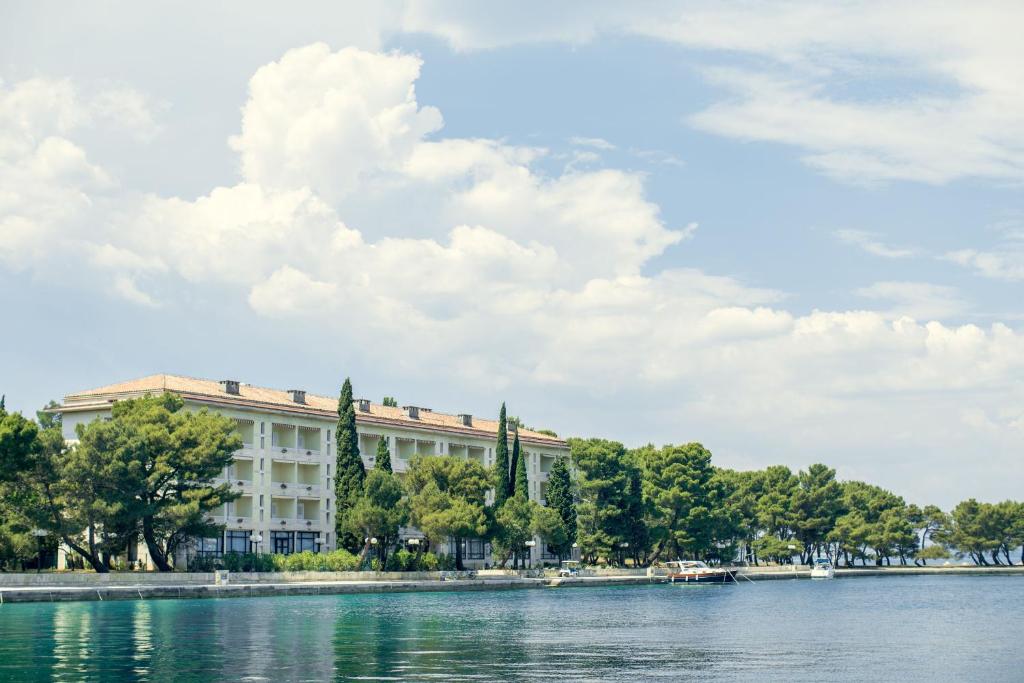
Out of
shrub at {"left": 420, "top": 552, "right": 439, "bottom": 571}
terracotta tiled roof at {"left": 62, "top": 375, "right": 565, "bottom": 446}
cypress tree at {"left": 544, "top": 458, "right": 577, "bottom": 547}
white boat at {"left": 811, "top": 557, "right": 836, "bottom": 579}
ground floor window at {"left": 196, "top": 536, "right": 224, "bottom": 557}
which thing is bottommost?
white boat at {"left": 811, "top": 557, "right": 836, "bottom": 579}

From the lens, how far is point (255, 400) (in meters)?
105

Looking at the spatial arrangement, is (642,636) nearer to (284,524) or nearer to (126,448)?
(126,448)

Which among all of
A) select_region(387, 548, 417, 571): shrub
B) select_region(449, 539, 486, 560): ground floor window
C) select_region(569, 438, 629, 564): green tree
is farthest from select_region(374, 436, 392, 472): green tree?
select_region(569, 438, 629, 564): green tree

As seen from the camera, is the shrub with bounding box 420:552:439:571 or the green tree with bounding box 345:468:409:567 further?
the shrub with bounding box 420:552:439:571

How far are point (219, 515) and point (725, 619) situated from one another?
161 ft

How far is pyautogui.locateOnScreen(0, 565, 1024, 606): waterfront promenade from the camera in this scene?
6950 centimetres

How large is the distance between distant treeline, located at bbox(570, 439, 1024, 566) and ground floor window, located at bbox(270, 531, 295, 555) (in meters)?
31.9

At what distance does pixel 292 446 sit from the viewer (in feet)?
357

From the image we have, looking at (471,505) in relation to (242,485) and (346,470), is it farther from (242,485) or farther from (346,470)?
(242,485)

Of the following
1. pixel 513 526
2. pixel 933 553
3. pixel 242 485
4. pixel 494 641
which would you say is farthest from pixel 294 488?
pixel 933 553

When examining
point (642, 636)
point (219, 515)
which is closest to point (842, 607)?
point (642, 636)

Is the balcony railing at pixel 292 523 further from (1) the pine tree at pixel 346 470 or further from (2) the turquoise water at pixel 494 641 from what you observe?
(2) the turquoise water at pixel 494 641

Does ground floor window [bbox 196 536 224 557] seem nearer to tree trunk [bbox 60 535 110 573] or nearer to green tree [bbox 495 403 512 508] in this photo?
tree trunk [bbox 60 535 110 573]

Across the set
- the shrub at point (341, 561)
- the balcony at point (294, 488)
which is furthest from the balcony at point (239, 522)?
the shrub at point (341, 561)
